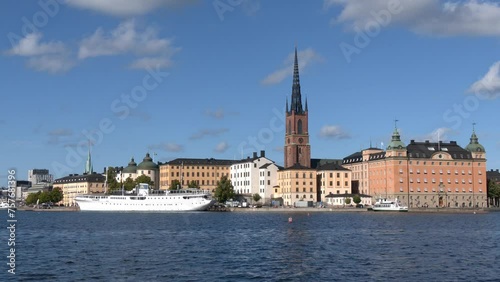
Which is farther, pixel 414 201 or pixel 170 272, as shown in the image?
pixel 414 201

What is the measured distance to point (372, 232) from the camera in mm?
67000

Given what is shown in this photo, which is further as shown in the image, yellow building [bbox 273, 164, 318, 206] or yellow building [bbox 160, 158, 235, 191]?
yellow building [bbox 160, 158, 235, 191]

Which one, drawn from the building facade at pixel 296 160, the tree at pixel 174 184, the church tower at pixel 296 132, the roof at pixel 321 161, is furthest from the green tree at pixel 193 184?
the roof at pixel 321 161

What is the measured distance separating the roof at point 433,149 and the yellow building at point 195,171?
52054mm

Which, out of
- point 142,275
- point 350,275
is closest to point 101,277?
point 142,275

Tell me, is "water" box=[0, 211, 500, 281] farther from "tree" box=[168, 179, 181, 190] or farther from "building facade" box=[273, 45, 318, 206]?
"tree" box=[168, 179, 181, 190]

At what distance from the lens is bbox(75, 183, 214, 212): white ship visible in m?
144

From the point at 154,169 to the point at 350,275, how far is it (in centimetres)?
16598

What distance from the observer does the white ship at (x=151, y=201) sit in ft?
471

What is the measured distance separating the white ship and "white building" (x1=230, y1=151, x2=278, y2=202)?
72.5 ft

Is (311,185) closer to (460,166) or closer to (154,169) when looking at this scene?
(460,166)

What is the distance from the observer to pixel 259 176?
172 metres

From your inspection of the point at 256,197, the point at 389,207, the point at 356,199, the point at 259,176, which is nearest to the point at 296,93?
the point at 259,176

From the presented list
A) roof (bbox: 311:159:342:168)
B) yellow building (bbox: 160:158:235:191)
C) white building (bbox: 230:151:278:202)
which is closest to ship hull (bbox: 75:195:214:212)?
white building (bbox: 230:151:278:202)
